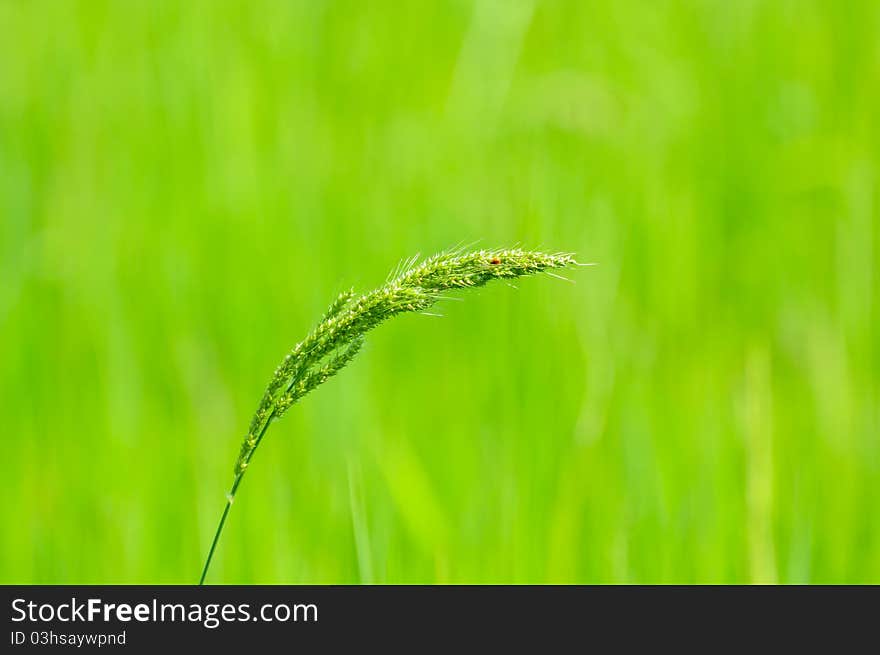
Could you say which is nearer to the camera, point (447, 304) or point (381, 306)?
point (381, 306)

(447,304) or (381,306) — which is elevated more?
(447,304)

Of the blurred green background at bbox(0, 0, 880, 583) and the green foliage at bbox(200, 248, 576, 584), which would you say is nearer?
the green foliage at bbox(200, 248, 576, 584)

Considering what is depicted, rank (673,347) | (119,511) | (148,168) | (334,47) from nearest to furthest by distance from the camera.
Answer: (119,511), (673,347), (148,168), (334,47)

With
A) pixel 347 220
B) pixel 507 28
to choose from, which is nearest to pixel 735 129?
pixel 507 28

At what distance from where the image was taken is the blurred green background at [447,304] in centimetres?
308

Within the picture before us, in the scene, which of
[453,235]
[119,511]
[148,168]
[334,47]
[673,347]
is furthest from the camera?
[334,47]

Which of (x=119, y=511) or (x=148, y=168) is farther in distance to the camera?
(x=148, y=168)

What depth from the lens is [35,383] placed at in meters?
4.02

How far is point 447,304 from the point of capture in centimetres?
461

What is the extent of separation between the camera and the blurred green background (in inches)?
121

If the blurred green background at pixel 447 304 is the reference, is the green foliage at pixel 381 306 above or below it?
below

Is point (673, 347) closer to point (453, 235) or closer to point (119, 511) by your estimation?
point (453, 235)

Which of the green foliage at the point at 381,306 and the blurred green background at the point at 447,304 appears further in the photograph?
the blurred green background at the point at 447,304

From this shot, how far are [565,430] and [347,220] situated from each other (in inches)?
80.4
